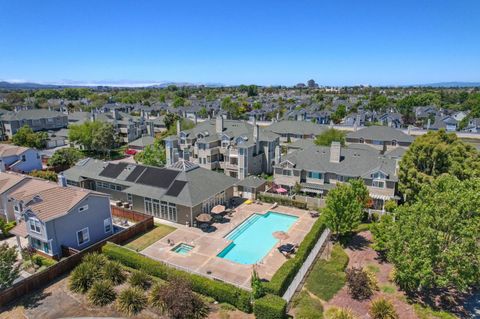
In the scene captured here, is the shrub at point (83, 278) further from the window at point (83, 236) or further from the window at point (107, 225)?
the window at point (107, 225)

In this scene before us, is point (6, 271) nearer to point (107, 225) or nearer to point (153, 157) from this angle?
point (107, 225)

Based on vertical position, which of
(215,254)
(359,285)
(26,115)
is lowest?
(215,254)

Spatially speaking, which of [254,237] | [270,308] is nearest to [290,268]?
[270,308]

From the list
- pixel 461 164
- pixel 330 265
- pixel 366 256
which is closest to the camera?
pixel 330 265

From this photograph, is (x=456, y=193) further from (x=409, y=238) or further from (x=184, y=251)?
(x=184, y=251)

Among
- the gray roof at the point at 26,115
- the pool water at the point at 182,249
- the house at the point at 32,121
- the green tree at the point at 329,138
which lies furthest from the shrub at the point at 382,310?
the gray roof at the point at 26,115

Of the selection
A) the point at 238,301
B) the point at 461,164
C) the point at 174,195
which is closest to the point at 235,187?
the point at 174,195


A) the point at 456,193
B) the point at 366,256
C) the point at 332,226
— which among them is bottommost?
the point at 366,256
